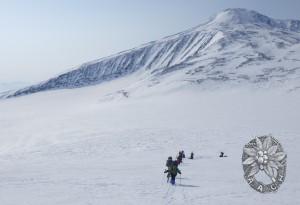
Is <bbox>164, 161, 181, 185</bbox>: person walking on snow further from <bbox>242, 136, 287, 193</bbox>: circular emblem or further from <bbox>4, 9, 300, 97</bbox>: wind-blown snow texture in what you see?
<bbox>4, 9, 300, 97</bbox>: wind-blown snow texture

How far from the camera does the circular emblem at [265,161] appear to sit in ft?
59.5

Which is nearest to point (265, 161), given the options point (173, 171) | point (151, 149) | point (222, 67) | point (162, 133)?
point (173, 171)

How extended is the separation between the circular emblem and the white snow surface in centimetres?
49

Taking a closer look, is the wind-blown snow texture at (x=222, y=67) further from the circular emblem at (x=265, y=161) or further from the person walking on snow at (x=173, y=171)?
the circular emblem at (x=265, y=161)

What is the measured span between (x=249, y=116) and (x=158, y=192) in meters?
54.8

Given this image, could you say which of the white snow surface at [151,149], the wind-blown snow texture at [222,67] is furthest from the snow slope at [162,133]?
the wind-blown snow texture at [222,67]

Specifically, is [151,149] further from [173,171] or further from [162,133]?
[173,171]

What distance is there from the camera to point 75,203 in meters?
18.4

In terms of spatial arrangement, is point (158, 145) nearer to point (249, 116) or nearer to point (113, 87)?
point (249, 116)

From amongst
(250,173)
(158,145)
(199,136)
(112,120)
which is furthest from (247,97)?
(250,173)

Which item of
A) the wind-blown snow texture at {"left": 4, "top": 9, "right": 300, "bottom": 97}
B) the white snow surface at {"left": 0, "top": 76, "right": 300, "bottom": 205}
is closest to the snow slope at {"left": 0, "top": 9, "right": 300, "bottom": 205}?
the white snow surface at {"left": 0, "top": 76, "right": 300, "bottom": 205}

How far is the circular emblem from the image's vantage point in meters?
18.1

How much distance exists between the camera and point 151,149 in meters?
44.2

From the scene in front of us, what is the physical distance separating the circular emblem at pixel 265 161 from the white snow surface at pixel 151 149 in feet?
1.61
